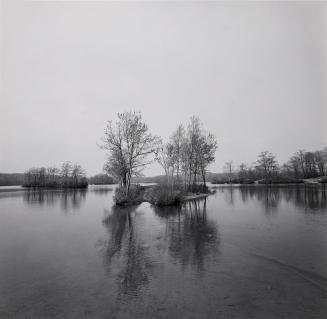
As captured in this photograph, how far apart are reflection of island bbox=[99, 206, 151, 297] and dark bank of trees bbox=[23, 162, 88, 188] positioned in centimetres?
7475

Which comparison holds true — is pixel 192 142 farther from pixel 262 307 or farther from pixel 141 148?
pixel 262 307

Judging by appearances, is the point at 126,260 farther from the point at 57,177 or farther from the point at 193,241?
the point at 57,177

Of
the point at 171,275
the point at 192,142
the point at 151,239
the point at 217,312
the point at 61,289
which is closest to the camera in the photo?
the point at 217,312

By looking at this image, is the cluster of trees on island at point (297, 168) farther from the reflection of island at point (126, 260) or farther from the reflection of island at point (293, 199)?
the reflection of island at point (126, 260)

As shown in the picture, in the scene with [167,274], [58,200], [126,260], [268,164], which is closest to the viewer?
[167,274]

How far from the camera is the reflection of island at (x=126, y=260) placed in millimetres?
5156

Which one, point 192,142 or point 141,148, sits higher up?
point 192,142

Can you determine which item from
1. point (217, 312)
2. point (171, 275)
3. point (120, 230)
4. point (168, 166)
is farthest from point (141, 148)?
point (217, 312)

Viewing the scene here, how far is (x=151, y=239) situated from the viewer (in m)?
9.45

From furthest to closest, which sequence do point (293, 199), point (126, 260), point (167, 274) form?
1. point (293, 199)
2. point (126, 260)
3. point (167, 274)

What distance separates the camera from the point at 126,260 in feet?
22.4

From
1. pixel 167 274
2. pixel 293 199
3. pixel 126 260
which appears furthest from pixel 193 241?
pixel 293 199

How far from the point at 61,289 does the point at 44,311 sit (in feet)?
2.96

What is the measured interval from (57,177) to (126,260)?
101631mm
